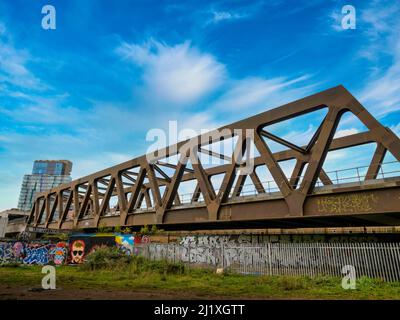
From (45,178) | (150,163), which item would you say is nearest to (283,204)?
(150,163)

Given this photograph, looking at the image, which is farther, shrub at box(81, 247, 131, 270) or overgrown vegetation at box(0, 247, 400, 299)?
shrub at box(81, 247, 131, 270)

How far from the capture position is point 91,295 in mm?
10344

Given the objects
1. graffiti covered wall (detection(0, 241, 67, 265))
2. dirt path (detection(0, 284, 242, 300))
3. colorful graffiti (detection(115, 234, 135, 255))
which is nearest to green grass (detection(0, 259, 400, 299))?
dirt path (detection(0, 284, 242, 300))

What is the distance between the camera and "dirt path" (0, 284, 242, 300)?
9.88 metres

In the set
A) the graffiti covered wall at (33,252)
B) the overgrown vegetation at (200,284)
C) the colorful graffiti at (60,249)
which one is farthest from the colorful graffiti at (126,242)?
the overgrown vegetation at (200,284)

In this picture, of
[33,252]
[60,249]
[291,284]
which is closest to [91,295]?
[291,284]

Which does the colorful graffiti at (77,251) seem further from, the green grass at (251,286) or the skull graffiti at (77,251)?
the green grass at (251,286)

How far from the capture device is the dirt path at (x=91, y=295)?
9.88 meters

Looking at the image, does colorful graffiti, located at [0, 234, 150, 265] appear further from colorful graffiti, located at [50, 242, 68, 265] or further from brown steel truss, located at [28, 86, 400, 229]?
brown steel truss, located at [28, 86, 400, 229]

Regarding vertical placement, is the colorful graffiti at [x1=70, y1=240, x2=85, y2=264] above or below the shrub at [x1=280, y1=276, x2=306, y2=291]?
above
